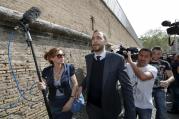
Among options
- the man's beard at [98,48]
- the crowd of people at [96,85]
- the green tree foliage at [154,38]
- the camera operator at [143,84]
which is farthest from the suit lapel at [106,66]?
the green tree foliage at [154,38]

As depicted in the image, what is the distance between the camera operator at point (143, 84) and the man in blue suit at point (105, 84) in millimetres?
892

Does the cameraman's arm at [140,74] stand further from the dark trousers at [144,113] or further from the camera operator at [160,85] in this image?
the camera operator at [160,85]

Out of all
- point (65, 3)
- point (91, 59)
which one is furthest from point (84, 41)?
point (91, 59)

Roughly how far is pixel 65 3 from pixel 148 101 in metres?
6.50

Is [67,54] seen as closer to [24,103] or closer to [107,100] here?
[24,103]

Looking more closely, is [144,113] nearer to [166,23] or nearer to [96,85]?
[96,85]

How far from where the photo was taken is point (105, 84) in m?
4.42

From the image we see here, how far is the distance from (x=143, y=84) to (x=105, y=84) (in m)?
1.19

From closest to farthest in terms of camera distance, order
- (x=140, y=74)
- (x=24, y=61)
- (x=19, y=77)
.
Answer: (x=140, y=74) → (x=19, y=77) → (x=24, y=61)

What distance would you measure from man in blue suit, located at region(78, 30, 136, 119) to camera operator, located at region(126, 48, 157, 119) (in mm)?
892

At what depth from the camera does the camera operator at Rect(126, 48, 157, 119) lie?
17.6ft

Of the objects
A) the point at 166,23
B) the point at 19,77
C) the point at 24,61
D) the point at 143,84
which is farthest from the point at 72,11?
the point at 143,84

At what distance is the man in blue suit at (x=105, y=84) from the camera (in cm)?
442

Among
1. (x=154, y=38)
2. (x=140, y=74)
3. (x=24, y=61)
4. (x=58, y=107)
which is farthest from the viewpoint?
(x=154, y=38)
